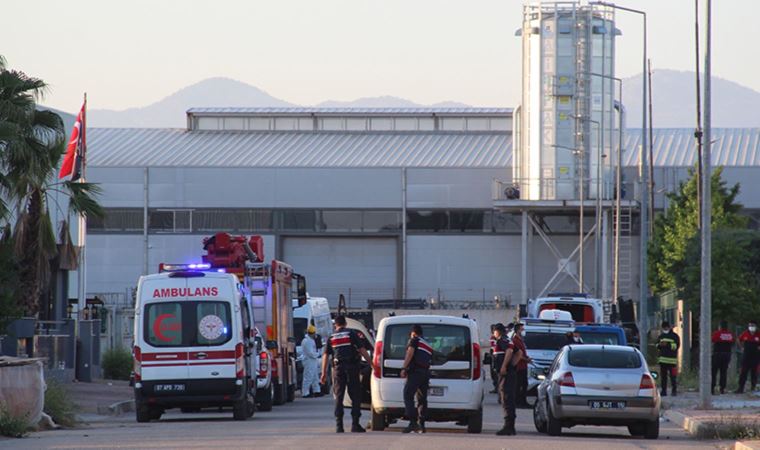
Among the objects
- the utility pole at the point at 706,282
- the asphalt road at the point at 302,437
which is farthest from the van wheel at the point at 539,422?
the utility pole at the point at 706,282

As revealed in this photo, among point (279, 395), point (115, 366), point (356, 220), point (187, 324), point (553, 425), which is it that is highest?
point (356, 220)

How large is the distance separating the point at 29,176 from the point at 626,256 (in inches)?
1535

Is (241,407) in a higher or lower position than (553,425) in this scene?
lower

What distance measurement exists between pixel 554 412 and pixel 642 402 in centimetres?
136

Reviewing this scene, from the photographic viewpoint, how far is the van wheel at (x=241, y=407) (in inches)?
1054

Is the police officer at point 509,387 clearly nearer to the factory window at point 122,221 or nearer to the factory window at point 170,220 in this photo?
the factory window at point 170,220

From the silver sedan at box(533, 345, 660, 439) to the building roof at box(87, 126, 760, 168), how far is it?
4956 centimetres

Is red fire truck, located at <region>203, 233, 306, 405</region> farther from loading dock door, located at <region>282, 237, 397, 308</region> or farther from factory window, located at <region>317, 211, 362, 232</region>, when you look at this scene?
factory window, located at <region>317, 211, 362, 232</region>

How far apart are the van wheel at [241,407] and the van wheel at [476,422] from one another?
4840 mm

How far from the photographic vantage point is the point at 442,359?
2359 cm

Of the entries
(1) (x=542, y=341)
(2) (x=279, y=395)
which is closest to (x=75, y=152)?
(2) (x=279, y=395)

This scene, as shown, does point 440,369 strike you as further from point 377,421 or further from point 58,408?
point 58,408

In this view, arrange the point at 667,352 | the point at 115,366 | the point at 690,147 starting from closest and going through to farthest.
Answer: the point at 667,352
the point at 115,366
the point at 690,147

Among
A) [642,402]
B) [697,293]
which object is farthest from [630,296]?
[642,402]
